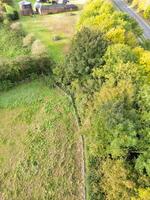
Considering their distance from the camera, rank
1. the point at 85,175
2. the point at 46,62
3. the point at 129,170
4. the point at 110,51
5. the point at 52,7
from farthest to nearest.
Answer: the point at 52,7 → the point at 46,62 → the point at 110,51 → the point at 85,175 → the point at 129,170

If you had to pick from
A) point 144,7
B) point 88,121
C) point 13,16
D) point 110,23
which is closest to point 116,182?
point 88,121

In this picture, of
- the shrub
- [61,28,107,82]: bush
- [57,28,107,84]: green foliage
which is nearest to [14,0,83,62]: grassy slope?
the shrub

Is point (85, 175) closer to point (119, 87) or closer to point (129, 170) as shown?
point (129, 170)

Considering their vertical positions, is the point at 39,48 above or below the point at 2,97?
above

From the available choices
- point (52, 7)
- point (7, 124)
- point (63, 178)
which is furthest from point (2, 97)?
point (52, 7)

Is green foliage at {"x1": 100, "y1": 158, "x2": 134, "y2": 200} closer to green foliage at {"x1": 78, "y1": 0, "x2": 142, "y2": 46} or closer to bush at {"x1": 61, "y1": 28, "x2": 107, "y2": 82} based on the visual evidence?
bush at {"x1": 61, "y1": 28, "x2": 107, "y2": 82}
